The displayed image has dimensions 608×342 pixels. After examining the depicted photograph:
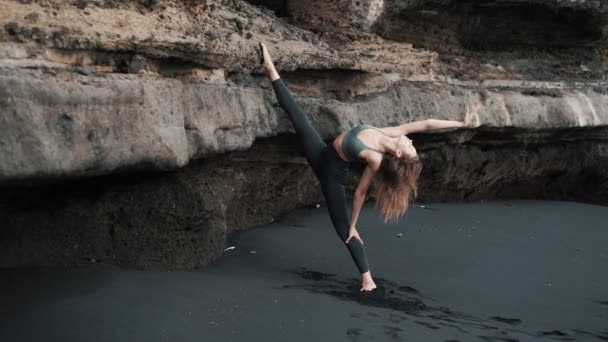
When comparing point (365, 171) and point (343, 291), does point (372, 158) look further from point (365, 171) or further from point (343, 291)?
point (343, 291)

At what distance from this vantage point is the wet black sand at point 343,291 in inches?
120

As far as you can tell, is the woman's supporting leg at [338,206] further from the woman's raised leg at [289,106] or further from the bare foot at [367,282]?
the woman's raised leg at [289,106]

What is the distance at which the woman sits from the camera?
4043 millimetres


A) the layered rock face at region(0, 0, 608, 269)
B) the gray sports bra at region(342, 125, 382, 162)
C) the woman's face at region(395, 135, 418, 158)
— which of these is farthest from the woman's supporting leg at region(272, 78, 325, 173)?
the woman's face at region(395, 135, 418, 158)

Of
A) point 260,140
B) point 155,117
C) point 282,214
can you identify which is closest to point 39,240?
point 155,117

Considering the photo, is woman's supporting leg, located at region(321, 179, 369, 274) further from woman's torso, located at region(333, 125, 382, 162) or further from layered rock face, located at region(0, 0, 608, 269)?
layered rock face, located at region(0, 0, 608, 269)

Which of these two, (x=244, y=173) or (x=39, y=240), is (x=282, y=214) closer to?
(x=244, y=173)

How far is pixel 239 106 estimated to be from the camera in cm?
427

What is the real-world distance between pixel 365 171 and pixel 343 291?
0.72 metres

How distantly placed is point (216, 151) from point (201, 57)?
568 mm

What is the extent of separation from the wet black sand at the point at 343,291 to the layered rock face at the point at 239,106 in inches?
10.7

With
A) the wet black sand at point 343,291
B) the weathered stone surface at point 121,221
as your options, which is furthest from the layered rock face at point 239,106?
the wet black sand at point 343,291

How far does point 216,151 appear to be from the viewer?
13.3 feet

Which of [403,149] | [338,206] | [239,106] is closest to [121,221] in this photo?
[239,106]
